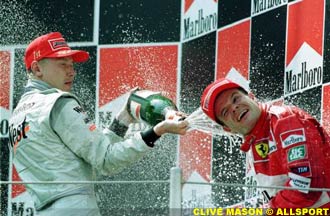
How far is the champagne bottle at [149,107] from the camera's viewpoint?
15.8 ft

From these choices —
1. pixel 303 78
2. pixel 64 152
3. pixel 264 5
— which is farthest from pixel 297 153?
pixel 264 5

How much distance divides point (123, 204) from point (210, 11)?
103 cm

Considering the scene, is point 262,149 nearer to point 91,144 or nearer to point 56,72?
point 91,144

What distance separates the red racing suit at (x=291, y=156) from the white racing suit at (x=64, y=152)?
0.45 meters

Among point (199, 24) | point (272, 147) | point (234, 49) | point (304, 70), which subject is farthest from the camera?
point (199, 24)

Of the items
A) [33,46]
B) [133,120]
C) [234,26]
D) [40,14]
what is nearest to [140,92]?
[133,120]

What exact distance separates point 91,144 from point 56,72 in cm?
43

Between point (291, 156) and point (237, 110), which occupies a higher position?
point (237, 110)

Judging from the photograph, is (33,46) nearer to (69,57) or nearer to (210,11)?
(69,57)

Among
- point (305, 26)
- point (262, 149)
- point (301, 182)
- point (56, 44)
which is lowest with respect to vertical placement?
point (301, 182)

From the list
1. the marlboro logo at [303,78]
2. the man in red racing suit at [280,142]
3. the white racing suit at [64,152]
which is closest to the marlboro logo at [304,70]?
the marlboro logo at [303,78]

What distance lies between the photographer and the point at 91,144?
4.52 meters

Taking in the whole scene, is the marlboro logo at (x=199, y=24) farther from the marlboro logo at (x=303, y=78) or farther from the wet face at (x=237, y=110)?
the wet face at (x=237, y=110)

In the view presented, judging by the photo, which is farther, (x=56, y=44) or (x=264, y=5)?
(x=264, y=5)
